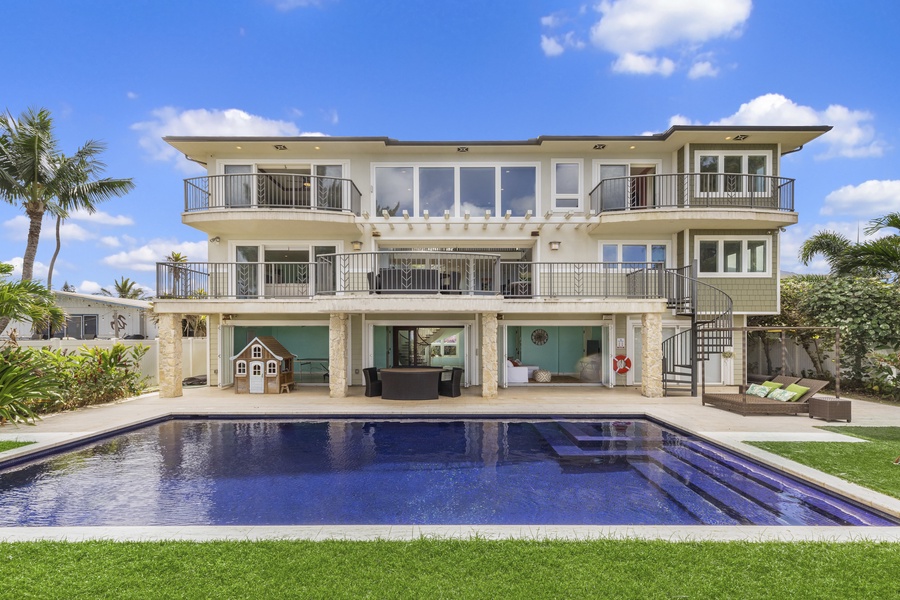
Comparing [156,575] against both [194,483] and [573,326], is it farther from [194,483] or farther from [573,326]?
[573,326]

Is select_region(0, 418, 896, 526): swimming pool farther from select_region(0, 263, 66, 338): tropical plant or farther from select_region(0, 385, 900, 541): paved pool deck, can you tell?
select_region(0, 263, 66, 338): tropical plant

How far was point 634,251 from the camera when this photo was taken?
52.0 feet

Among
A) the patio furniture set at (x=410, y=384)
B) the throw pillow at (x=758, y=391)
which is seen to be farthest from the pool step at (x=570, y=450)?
the throw pillow at (x=758, y=391)

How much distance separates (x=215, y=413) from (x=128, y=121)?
74.9 ft

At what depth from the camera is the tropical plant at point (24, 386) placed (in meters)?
9.47

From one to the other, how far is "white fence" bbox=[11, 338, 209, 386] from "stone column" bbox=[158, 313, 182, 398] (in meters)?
1.82

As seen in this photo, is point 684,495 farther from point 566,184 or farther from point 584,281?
point 566,184

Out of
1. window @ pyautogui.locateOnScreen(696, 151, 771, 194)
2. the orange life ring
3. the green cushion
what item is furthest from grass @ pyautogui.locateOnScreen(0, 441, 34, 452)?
window @ pyautogui.locateOnScreen(696, 151, 771, 194)

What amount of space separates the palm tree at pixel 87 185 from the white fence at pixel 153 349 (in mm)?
4807

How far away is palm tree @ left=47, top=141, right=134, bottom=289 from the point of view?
1605 cm

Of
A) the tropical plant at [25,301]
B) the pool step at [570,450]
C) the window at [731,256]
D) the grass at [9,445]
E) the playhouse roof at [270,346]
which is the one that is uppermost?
the window at [731,256]

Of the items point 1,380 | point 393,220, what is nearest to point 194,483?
point 1,380

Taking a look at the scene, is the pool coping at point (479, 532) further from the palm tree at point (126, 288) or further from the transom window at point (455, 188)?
the palm tree at point (126, 288)

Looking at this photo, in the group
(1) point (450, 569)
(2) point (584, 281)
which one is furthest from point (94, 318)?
(1) point (450, 569)
